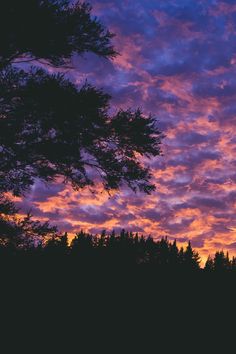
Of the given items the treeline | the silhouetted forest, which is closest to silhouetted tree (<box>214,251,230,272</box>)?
the treeline

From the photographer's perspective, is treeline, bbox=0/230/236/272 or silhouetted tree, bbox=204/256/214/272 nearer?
treeline, bbox=0/230/236/272

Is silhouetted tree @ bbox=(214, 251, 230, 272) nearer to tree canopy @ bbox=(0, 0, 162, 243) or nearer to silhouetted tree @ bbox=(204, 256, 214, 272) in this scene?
silhouetted tree @ bbox=(204, 256, 214, 272)

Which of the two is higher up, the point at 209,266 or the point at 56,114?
the point at 209,266

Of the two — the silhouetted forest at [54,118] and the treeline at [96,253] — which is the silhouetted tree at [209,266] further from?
the silhouetted forest at [54,118]

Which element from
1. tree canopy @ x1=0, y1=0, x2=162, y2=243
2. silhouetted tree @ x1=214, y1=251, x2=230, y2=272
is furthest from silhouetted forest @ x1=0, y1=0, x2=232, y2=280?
silhouetted tree @ x1=214, y1=251, x2=230, y2=272

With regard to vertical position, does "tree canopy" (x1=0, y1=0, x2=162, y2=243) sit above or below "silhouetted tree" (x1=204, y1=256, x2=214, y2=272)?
below

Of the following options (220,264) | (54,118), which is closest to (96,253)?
(54,118)

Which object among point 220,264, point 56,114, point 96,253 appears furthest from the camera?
point 220,264

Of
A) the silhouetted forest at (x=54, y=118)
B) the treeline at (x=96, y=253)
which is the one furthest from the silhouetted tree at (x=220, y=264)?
the silhouetted forest at (x=54, y=118)

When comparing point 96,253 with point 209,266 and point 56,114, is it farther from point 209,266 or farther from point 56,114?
point 209,266

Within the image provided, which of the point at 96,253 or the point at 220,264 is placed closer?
the point at 96,253

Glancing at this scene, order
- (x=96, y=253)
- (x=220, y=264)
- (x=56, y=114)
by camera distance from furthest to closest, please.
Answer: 1. (x=220, y=264)
2. (x=96, y=253)
3. (x=56, y=114)

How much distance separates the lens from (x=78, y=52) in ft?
32.0

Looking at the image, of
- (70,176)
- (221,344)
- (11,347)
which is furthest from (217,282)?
(70,176)
